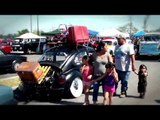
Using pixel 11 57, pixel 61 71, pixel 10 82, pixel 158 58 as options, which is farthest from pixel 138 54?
pixel 61 71

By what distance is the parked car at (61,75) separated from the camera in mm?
7184

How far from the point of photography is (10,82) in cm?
949

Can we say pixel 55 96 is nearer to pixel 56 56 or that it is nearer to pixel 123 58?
pixel 56 56

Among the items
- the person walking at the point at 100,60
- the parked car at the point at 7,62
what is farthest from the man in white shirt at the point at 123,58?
the parked car at the point at 7,62

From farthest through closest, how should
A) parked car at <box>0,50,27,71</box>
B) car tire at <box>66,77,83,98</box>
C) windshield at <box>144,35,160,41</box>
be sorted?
windshield at <box>144,35,160,41</box>, parked car at <box>0,50,27,71</box>, car tire at <box>66,77,83,98</box>

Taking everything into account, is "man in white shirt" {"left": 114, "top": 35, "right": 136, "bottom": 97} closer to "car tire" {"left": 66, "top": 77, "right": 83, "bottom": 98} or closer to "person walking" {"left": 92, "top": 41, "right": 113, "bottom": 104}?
"person walking" {"left": 92, "top": 41, "right": 113, "bottom": 104}

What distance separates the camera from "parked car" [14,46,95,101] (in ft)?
23.6

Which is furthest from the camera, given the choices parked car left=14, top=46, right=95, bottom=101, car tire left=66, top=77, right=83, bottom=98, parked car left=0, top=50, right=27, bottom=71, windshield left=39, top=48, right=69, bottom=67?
parked car left=0, top=50, right=27, bottom=71

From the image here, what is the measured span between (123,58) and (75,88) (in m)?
1.44

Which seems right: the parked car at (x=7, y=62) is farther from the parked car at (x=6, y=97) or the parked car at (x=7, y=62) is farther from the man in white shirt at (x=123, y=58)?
the parked car at (x=6, y=97)

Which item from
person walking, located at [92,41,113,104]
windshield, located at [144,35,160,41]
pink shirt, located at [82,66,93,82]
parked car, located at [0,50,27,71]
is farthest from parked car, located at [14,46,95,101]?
windshield, located at [144,35,160,41]

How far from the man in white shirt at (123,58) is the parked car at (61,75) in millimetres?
1067

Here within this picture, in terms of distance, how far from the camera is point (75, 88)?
7.72m
